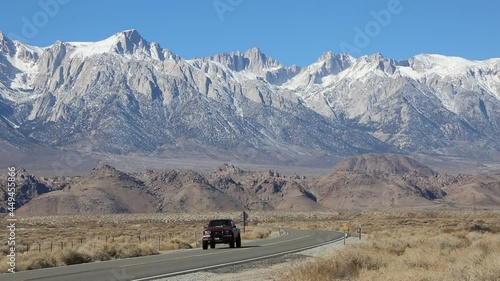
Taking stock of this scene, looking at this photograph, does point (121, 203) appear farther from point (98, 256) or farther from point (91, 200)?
point (98, 256)

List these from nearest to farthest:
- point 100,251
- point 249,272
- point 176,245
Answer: point 249,272
point 100,251
point 176,245

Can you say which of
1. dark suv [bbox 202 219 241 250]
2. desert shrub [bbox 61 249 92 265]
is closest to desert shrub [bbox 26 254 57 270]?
desert shrub [bbox 61 249 92 265]

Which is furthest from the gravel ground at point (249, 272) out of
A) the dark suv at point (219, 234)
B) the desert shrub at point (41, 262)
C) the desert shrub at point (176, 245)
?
the desert shrub at point (176, 245)

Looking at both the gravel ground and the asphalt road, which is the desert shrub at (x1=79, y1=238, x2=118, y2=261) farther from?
the gravel ground

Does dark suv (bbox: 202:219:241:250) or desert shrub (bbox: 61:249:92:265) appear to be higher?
dark suv (bbox: 202:219:241:250)

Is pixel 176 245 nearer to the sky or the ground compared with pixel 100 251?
nearer to the ground

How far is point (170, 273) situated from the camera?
2644cm

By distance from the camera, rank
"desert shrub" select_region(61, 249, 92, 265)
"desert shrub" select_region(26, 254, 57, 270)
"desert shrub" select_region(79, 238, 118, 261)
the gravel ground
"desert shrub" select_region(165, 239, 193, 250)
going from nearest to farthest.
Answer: the gravel ground < "desert shrub" select_region(26, 254, 57, 270) < "desert shrub" select_region(61, 249, 92, 265) < "desert shrub" select_region(79, 238, 118, 261) < "desert shrub" select_region(165, 239, 193, 250)

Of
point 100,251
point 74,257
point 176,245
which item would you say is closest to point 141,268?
point 74,257

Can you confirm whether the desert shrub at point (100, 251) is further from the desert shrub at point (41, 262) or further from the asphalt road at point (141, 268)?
the asphalt road at point (141, 268)

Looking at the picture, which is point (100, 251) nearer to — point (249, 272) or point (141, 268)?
point (141, 268)

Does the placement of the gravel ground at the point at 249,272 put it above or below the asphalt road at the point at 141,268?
below

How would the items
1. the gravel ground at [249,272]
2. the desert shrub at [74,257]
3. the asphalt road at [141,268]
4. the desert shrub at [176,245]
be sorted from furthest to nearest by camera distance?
the desert shrub at [176,245] → the desert shrub at [74,257] → the asphalt road at [141,268] → the gravel ground at [249,272]

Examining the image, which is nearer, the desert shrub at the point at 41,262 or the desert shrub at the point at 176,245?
the desert shrub at the point at 41,262
